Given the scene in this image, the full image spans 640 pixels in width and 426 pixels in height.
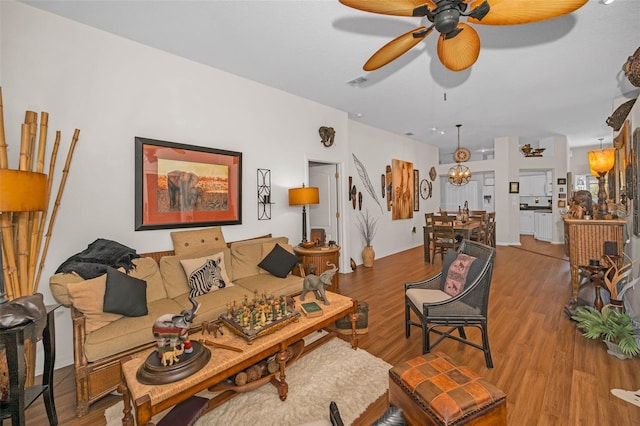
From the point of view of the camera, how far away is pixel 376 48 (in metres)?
Answer: 3.01

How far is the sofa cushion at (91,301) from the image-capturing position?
6.52ft

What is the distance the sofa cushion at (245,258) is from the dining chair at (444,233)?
380 cm

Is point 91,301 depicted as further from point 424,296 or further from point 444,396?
point 424,296

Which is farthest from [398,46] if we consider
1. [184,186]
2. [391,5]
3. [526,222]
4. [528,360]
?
[526,222]

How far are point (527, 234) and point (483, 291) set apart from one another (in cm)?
928

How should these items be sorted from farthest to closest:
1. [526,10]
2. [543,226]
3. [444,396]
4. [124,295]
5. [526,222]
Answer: [526,222] < [543,226] < [124,295] < [526,10] < [444,396]

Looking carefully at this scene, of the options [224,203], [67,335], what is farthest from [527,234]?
[67,335]

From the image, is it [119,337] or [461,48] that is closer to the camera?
[461,48]

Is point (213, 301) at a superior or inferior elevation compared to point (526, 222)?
inferior

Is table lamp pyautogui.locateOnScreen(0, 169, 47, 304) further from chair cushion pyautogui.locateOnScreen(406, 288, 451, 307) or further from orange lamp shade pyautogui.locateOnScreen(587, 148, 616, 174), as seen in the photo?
orange lamp shade pyautogui.locateOnScreen(587, 148, 616, 174)

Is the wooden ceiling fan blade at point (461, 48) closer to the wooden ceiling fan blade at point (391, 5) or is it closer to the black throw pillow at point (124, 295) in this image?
the wooden ceiling fan blade at point (391, 5)

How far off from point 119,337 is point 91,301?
35 centimetres

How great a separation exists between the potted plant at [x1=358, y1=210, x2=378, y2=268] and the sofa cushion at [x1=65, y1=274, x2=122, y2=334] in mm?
4415

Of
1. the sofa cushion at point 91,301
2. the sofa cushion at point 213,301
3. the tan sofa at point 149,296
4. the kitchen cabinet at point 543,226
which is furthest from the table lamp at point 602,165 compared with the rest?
the sofa cushion at point 91,301
